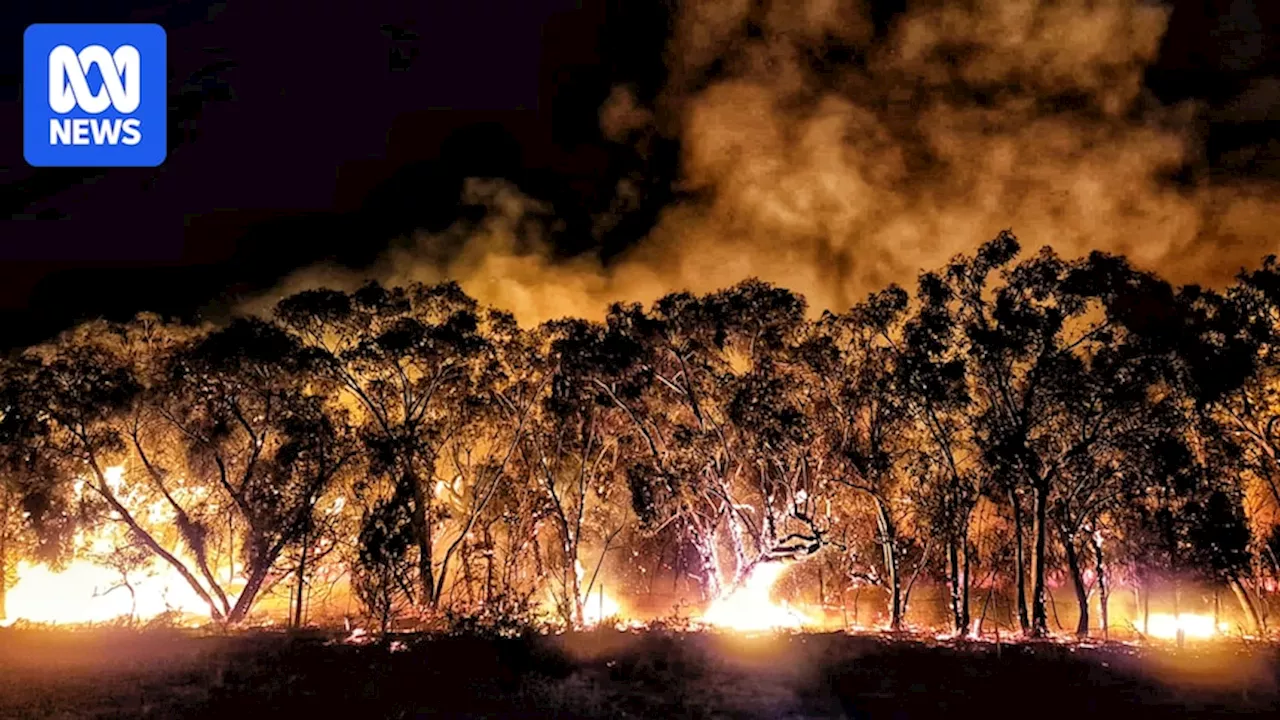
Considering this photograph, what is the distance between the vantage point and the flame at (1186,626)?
25361 millimetres

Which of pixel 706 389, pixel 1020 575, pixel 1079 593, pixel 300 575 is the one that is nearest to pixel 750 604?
pixel 706 389

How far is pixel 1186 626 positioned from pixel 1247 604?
316 cm

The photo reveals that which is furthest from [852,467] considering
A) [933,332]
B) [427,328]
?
[427,328]

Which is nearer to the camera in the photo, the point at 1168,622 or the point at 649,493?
the point at 649,493

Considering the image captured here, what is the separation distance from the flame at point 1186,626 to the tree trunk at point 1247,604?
0.75 metres

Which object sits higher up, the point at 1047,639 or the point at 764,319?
the point at 764,319

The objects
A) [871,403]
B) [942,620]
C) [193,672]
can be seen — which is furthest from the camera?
[942,620]

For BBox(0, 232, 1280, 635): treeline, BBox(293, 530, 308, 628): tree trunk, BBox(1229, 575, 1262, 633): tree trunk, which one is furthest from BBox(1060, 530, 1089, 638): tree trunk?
BBox(293, 530, 308, 628): tree trunk

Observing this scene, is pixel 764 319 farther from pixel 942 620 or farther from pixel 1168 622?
pixel 1168 622

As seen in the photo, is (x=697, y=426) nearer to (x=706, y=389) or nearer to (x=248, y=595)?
(x=706, y=389)

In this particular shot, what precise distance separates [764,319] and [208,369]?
49.1ft

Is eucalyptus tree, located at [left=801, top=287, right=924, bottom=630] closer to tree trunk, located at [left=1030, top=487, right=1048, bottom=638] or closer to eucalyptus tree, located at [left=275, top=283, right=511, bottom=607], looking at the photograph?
tree trunk, located at [left=1030, top=487, right=1048, bottom=638]

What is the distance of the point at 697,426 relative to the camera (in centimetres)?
2652

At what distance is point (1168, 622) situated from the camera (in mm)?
29578
